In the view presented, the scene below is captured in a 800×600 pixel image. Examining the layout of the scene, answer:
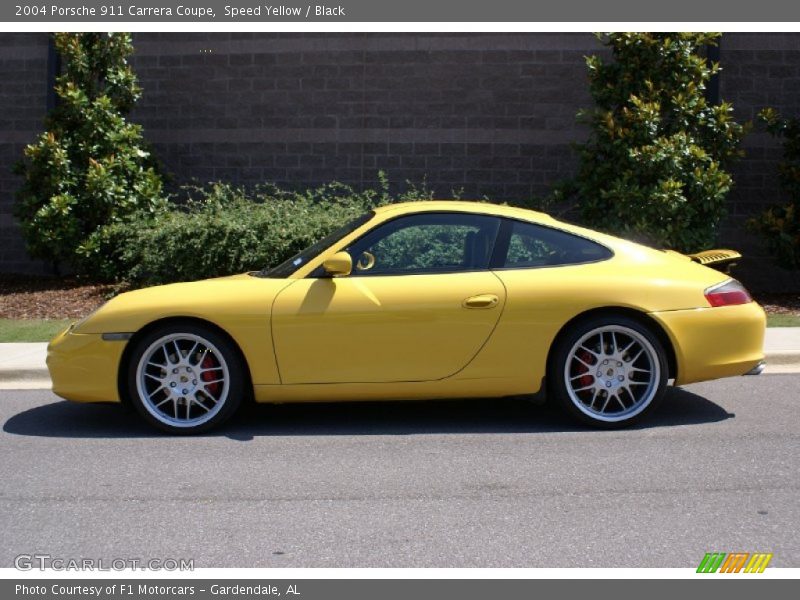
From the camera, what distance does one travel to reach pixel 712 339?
648 cm

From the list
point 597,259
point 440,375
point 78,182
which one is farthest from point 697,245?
point 78,182

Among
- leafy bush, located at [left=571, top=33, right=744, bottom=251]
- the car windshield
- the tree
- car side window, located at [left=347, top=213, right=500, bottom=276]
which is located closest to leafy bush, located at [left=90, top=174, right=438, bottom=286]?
the tree

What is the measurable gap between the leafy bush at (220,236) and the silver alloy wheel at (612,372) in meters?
5.63

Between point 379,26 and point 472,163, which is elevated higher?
point 379,26

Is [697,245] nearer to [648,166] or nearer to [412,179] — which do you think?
[648,166]

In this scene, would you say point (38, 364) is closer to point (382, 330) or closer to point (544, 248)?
point (382, 330)

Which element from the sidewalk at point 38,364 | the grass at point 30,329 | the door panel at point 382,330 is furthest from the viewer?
the grass at point 30,329

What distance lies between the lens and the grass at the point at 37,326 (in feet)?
33.9

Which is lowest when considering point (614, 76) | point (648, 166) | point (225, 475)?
point (225, 475)

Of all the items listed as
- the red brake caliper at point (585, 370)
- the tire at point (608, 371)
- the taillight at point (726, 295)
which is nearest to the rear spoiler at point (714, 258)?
the taillight at point (726, 295)

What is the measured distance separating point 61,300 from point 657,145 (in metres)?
7.44

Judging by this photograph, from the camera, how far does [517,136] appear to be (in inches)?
547

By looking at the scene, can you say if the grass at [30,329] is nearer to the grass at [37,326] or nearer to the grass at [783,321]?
the grass at [37,326]

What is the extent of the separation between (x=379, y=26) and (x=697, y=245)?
4982 mm
